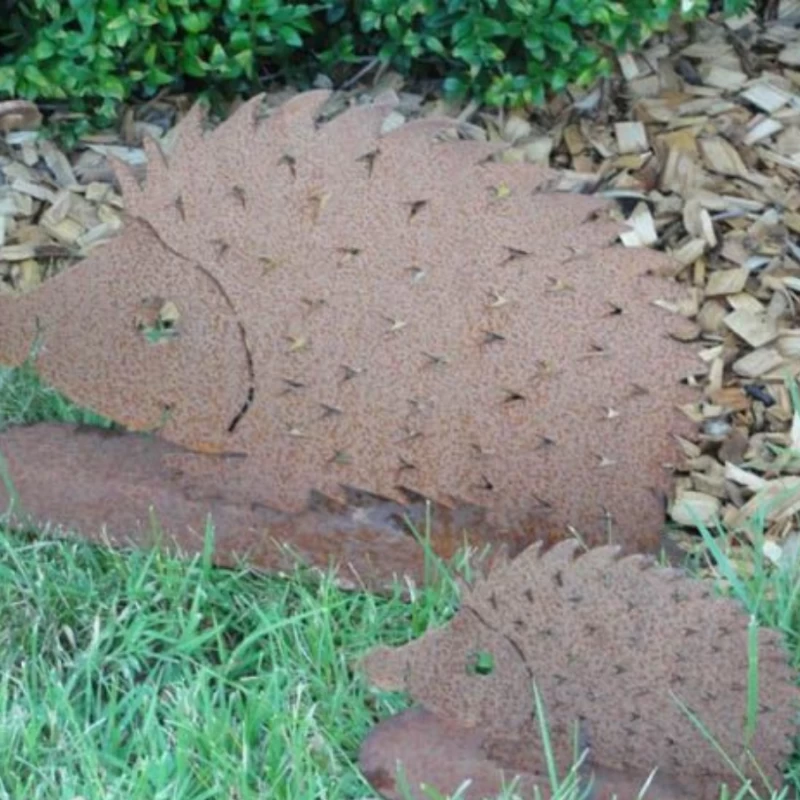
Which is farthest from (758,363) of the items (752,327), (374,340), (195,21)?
(195,21)

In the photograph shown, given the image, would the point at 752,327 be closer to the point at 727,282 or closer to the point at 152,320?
the point at 727,282

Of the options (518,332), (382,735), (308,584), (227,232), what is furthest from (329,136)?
(382,735)

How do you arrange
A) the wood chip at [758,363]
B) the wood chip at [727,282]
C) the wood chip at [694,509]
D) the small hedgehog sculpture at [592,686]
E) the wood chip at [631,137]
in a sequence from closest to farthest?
the small hedgehog sculpture at [592,686]
the wood chip at [694,509]
the wood chip at [758,363]
the wood chip at [727,282]
the wood chip at [631,137]

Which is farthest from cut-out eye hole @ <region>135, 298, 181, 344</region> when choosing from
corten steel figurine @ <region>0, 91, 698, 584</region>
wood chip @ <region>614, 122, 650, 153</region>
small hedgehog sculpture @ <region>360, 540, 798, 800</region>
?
Result: wood chip @ <region>614, 122, 650, 153</region>

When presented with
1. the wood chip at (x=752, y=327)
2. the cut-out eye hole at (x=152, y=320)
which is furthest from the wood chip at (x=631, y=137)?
the cut-out eye hole at (x=152, y=320)

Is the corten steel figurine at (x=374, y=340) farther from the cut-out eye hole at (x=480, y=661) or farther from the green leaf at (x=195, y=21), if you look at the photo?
the green leaf at (x=195, y=21)

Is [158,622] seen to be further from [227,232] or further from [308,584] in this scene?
[227,232]
